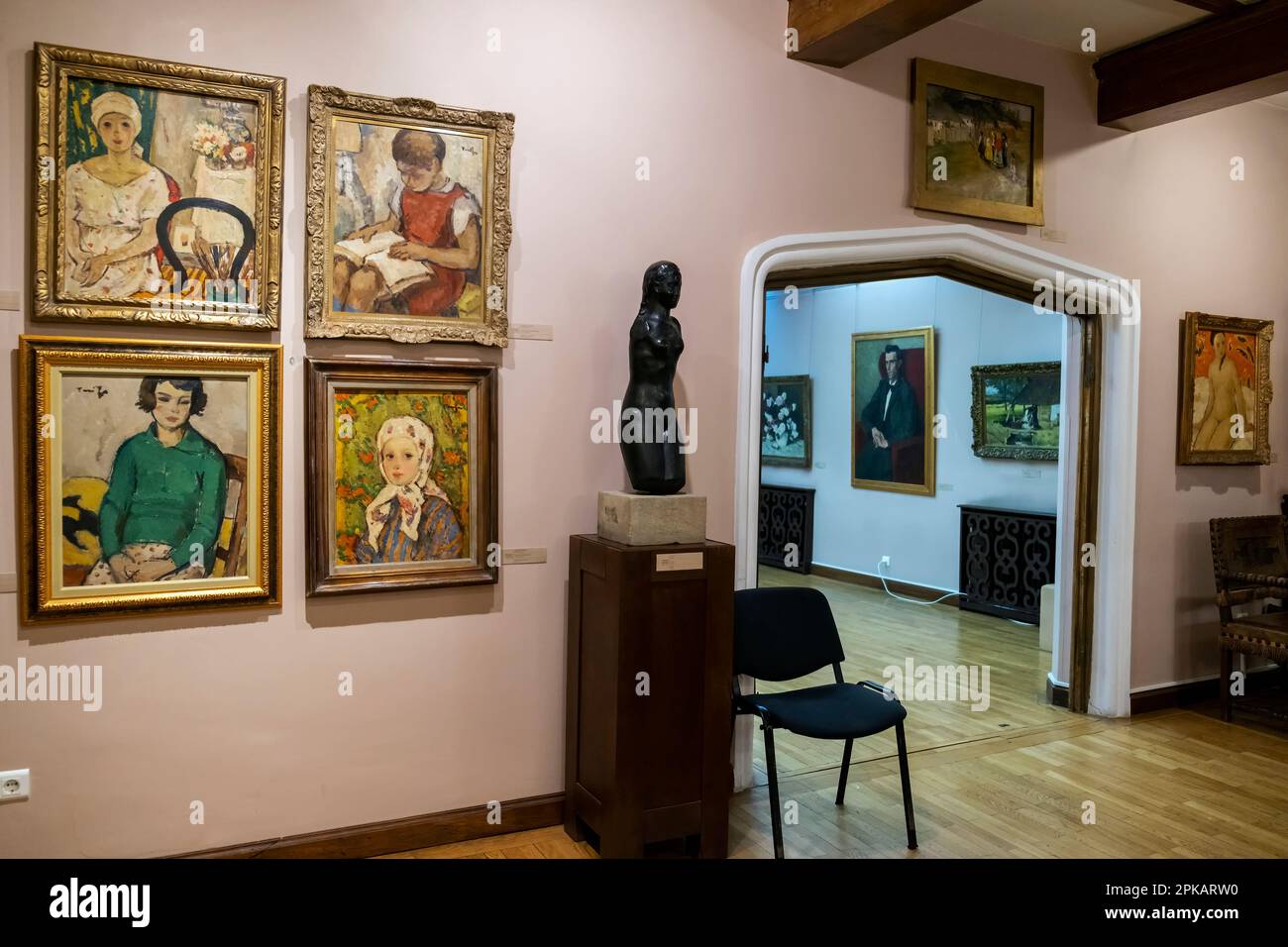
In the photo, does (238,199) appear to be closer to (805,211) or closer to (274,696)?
(274,696)

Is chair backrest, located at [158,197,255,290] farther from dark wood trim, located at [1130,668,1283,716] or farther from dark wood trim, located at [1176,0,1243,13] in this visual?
dark wood trim, located at [1130,668,1283,716]

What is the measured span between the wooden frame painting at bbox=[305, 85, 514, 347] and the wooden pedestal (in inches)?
41.7

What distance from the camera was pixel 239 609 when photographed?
10.9 ft

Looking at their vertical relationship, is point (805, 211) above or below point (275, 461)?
above

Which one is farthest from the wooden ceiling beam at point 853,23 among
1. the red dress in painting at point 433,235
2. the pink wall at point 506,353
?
the red dress in painting at point 433,235

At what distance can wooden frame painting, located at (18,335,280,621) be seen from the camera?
3.03 meters

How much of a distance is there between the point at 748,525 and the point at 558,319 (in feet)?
4.16

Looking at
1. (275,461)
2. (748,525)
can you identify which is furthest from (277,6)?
(748,525)

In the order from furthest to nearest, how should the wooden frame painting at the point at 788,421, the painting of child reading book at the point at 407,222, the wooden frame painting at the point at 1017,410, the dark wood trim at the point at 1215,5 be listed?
the wooden frame painting at the point at 788,421, the wooden frame painting at the point at 1017,410, the dark wood trim at the point at 1215,5, the painting of child reading book at the point at 407,222

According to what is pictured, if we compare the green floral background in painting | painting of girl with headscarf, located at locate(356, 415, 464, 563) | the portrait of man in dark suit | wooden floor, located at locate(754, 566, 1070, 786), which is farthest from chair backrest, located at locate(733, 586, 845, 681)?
the portrait of man in dark suit

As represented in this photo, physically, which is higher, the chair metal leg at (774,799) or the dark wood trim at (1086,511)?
the dark wood trim at (1086,511)

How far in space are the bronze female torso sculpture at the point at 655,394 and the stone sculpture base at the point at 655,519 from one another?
9 cm

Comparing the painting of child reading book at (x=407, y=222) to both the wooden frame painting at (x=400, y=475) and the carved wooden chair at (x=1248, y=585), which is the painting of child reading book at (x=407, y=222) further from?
the carved wooden chair at (x=1248, y=585)

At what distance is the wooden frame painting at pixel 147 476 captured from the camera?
3.03m
